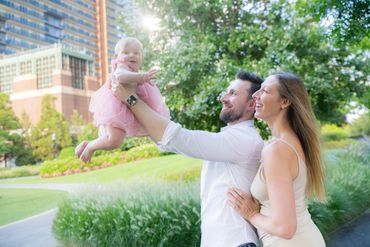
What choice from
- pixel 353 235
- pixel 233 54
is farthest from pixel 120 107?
pixel 233 54

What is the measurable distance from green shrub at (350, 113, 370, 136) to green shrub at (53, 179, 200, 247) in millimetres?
11098

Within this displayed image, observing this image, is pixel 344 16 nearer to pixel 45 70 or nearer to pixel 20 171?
pixel 45 70

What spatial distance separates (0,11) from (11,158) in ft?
4.46

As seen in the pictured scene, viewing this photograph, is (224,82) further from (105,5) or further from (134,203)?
(134,203)

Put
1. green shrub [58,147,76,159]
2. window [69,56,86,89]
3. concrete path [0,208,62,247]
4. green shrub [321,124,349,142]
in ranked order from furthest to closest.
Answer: green shrub [321,124,349,142] < green shrub [58,147,76,159] < window [69,56,86,89] < concrete path [0,208,62,247]

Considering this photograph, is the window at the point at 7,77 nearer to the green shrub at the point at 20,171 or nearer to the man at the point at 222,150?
the green shrub at the point at 20,171

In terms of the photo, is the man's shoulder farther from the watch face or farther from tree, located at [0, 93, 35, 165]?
tree, located at [0, 93, 35, 165]

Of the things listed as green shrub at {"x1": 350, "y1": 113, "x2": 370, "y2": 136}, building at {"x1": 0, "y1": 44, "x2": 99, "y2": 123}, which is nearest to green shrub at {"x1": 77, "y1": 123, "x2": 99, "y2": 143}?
building at {"x1": 0, "y1": 44, "x2": 99, "y2": 123}

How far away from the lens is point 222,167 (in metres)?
1.18

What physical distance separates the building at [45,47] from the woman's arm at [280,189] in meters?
2.81

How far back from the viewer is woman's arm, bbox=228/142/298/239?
1021 millimetres

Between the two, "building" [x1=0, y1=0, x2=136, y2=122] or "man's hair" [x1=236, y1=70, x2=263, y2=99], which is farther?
"building" [x1=0, y1=0, x2=136, y2=122]

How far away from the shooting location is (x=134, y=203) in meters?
3.11

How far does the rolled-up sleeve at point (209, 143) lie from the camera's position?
105cm
